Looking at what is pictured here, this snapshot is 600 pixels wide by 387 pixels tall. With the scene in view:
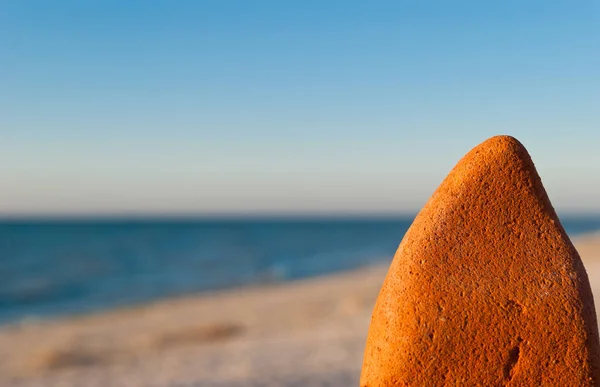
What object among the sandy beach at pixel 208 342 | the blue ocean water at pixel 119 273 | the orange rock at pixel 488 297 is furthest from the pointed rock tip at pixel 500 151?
the blue ocean water at pixel 119 273

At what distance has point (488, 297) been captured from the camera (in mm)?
3467

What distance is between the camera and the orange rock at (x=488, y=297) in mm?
3436

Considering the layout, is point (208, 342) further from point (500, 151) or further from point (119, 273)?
point (119, 273)

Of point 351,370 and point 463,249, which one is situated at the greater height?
point 463,249

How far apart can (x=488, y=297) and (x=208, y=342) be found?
36.3ft

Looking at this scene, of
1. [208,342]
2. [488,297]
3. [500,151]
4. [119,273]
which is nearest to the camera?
[488,297]

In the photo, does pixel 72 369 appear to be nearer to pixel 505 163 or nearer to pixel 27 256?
pixel 505 163

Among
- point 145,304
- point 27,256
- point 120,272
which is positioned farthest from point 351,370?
point 27,256

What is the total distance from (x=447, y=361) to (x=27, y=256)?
153ft

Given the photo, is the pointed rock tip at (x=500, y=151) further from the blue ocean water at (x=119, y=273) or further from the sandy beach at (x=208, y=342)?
the blue ocean water at (x=119, y=273)

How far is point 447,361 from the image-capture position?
343 cm

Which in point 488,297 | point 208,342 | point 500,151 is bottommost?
point 208,342

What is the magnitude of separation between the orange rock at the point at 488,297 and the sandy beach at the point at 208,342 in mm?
5071

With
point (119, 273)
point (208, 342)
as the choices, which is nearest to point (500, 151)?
point (208, 342)
